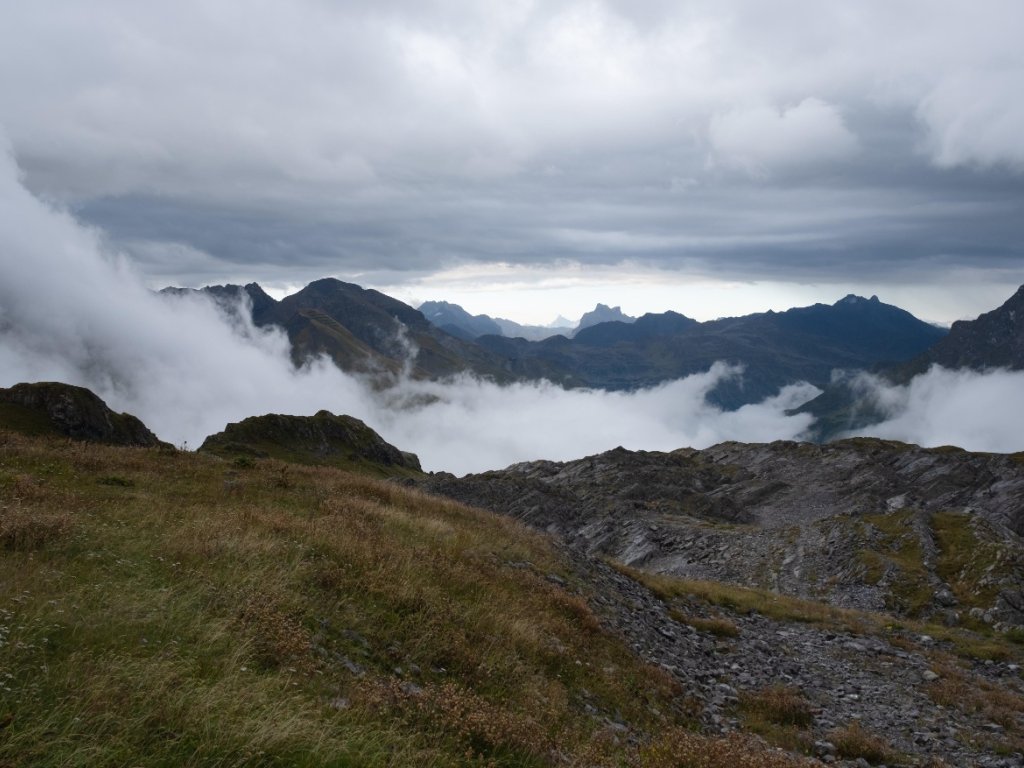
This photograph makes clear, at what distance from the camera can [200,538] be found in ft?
43.8

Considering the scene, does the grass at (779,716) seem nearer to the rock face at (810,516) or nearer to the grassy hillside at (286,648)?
the grassy hillside at (286,648)

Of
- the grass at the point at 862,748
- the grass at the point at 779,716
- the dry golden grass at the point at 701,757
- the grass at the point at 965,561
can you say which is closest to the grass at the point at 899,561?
the grass at the point at 965,561

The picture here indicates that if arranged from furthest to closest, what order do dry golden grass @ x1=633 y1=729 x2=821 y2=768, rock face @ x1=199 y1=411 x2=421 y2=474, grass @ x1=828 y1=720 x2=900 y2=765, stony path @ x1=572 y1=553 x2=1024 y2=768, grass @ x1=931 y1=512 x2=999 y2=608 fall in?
rock face @ x1=199 y1=411 x2=421 y2=474 < grass @ x1=931 y1=512 x2=999 y2=608 < stony path @ x1=572 y1=553 x2=1024 y2=768 < grass @ x1=828 y1=720 x2=900 y2=765 < dry golden grass @ x1=633 y1=729 x2=821 y2=768

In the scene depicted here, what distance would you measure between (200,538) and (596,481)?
144 metres

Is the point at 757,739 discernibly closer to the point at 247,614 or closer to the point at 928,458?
the point at 247,614

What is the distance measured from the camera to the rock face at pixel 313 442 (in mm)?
142625

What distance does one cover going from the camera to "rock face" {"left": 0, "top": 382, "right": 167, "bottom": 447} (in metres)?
95.4

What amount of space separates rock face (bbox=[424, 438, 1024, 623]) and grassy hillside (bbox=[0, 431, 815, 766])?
42998mm

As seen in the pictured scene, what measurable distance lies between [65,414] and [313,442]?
65908mm

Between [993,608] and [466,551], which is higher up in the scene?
[466,551]

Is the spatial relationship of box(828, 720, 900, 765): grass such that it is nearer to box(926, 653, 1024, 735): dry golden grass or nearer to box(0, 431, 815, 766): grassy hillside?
box(0, 431, 815, 766): grassy hillside

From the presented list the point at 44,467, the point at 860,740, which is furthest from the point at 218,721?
the point at 44,467

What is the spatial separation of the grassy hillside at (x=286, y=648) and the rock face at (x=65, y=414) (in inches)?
3595

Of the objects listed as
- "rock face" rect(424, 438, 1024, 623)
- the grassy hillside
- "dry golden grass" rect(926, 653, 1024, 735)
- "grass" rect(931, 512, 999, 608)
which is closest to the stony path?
"dry golden grass" rect(926, 653, 1024, 735)
